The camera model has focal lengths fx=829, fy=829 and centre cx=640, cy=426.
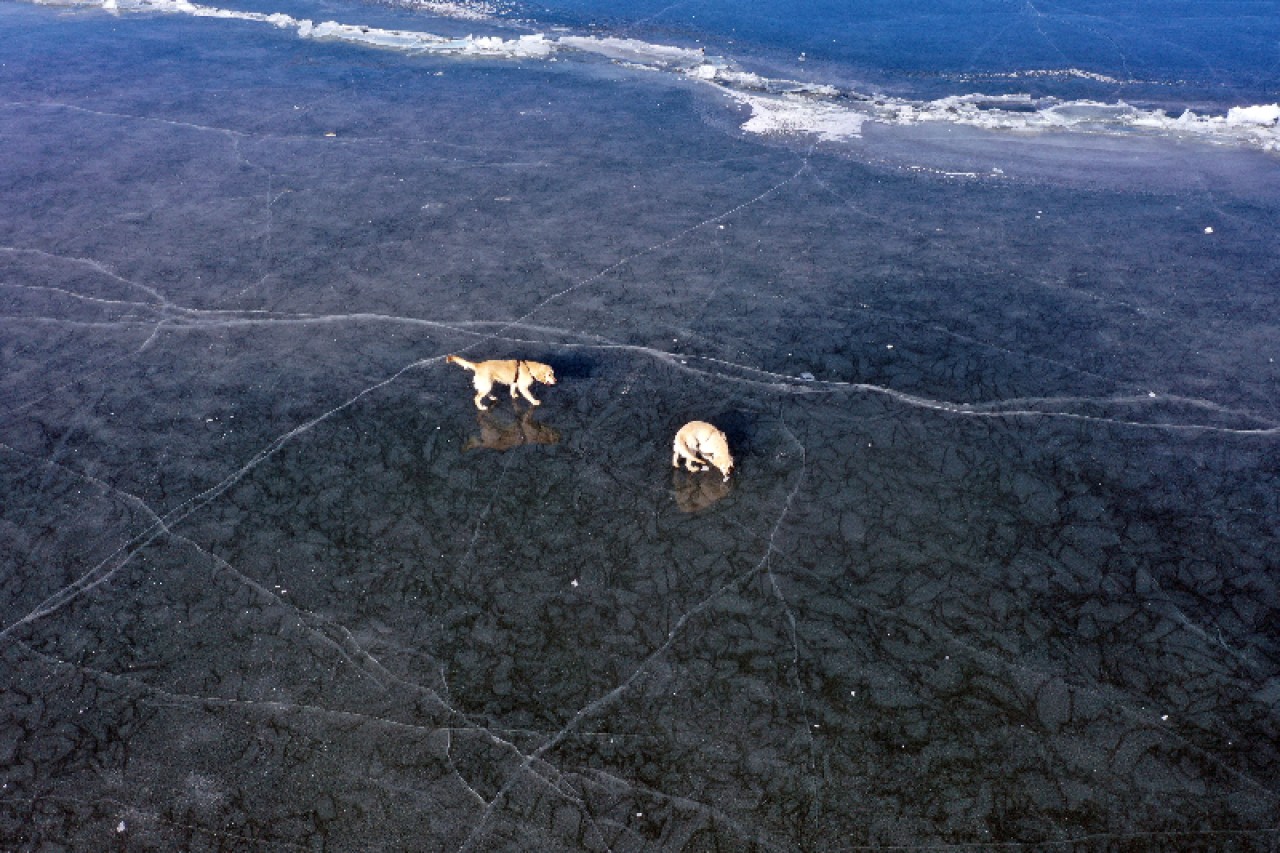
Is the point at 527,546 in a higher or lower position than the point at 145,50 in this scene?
lower

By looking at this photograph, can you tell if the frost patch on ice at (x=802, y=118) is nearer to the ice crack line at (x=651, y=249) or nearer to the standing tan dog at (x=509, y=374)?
the ice crack line at (x=651, y=249)

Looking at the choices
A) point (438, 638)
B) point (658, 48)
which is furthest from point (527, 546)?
point (658, 48)

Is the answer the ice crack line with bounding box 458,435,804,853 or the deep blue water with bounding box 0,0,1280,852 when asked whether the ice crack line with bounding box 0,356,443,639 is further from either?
the ice crack line with bounding box 458,435,804,853

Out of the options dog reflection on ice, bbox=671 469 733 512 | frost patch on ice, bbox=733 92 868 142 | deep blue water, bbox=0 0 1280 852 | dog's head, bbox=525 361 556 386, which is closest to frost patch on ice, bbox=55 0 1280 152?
frost patch on ice, bbox=733 92 868 142

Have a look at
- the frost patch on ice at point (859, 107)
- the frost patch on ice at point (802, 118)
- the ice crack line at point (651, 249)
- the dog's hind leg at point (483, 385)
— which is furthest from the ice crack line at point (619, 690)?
the frost patch on ice at point (859, 107)

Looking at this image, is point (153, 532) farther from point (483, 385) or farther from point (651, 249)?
point (651, 249)

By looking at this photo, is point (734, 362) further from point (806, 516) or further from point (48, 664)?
point (48, 664)

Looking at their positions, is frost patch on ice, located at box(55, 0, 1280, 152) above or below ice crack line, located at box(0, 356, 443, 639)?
above
